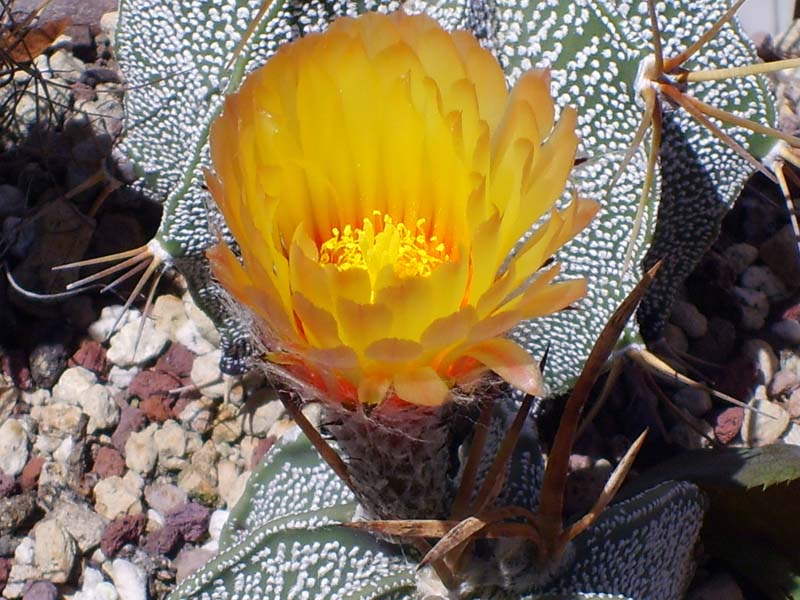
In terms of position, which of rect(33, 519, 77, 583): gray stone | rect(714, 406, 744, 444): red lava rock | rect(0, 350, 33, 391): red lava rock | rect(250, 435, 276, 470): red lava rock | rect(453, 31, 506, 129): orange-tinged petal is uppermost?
rect(453, 31, 506, 129): orange-tinged petal

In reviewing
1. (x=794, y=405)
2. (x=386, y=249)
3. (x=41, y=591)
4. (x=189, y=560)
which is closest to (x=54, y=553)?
(x=41, y=591)

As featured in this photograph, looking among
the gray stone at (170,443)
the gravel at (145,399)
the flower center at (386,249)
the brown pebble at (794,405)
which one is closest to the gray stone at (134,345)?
the gravel at (145,399)

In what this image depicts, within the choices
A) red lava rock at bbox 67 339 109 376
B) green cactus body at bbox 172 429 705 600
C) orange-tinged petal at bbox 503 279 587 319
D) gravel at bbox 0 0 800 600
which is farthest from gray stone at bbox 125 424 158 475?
orange-tinged petal at bbox 503 279 587 319

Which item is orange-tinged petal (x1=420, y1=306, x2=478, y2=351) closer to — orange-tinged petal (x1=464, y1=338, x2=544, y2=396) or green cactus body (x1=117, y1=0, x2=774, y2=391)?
orange-tinged petal (x1=464, y1=338, x2=544, y2=396)

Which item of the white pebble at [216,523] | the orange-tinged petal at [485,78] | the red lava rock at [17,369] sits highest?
the orange-tinged petal at [485,78]

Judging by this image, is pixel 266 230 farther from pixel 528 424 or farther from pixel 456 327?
pixel 528 424

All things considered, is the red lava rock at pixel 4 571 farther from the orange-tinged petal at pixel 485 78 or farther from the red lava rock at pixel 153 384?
the orange-tinged petal at pixel 485 78
